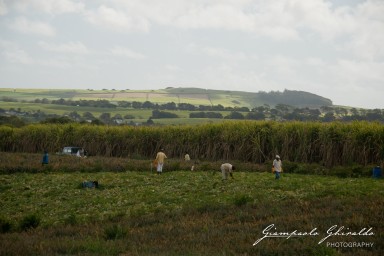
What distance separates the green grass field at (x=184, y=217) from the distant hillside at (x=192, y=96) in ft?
389

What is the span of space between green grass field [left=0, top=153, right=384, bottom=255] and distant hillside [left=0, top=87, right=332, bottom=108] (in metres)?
119

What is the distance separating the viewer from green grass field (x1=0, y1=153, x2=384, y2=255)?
366 inches

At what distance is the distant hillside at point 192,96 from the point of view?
14612cm

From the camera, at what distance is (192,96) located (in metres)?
160

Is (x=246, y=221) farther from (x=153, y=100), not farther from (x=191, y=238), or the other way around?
(x=153, y=100)

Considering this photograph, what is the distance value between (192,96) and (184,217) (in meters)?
147

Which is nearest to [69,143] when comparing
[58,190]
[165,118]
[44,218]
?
[58,190]

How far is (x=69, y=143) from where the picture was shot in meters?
52.0

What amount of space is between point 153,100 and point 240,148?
10415 centimetres

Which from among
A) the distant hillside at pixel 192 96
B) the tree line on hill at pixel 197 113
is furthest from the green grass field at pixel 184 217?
the distant hillside at pixel 192 96

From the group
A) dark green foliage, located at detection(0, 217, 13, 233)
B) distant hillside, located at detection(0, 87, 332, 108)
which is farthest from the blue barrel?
distant hillside, located at detection(0, 87, 332, 108)

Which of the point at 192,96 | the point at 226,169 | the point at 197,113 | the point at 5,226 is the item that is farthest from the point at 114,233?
the point at 192,96

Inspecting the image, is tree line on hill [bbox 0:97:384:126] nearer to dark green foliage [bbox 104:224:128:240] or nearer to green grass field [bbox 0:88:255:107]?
green grass field [bbox 0:88:255:107]

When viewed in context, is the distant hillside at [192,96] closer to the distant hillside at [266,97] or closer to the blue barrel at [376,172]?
the distant hillside at [266,97]
